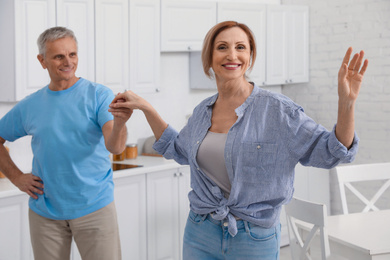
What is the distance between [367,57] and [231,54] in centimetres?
342

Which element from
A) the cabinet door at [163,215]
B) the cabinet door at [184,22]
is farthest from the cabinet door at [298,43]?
the cabinet door at [163,215]

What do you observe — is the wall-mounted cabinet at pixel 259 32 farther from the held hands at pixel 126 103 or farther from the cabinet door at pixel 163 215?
the held hands at pixel 126 103

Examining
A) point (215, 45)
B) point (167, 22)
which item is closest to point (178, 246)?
point (167, 22)

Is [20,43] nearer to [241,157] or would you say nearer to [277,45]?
[241,157]

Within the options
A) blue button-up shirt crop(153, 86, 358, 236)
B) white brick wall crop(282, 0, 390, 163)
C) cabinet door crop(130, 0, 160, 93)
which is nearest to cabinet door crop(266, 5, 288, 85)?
white brick wall crop(282, 0, 390, 163)

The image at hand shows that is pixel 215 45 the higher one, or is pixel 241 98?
pixel 215 45

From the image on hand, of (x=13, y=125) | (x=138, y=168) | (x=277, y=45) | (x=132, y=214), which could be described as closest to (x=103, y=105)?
(x=13, y=125)

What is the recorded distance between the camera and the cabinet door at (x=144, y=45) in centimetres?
437

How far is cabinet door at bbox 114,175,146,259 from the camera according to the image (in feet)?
13.3

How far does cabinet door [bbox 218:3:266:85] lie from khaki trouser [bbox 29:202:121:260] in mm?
2715

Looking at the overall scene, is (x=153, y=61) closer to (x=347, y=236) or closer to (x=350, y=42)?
(x=350, y=42)

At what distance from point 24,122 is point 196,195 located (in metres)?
1.03

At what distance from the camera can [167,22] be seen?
4574mm

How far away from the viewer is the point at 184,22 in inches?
184
